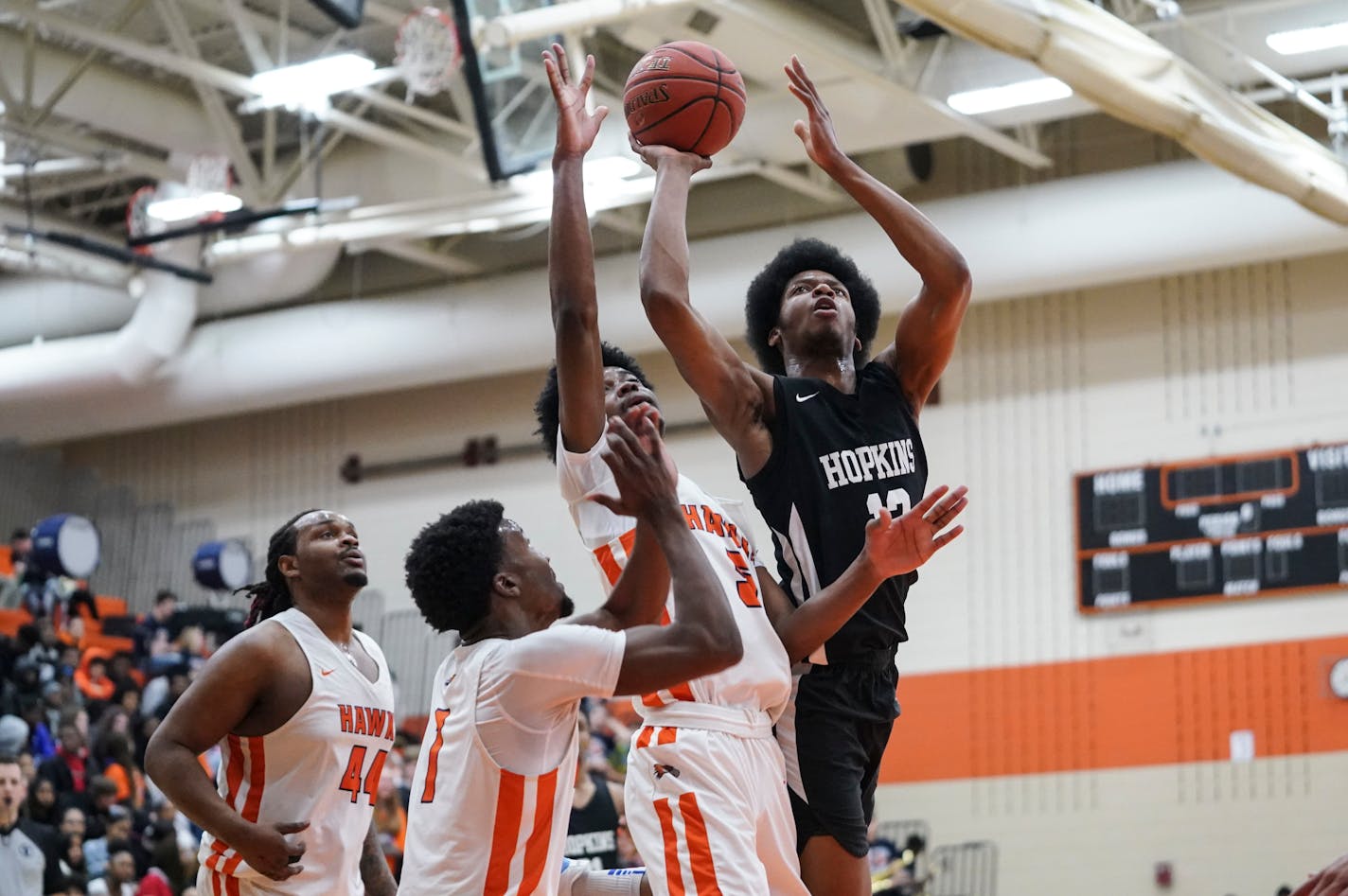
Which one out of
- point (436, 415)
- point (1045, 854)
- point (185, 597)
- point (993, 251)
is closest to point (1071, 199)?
point (993, 251)

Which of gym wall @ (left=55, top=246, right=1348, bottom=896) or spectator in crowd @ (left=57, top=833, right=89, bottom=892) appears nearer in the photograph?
spectator in crowd @ (left=57, top=833, right=89, bottom=892)

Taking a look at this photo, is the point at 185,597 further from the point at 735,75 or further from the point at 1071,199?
the point at 735,75

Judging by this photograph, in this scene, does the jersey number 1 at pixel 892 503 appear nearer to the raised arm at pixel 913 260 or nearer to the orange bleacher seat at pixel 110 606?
the raised arm at pixel 913 260

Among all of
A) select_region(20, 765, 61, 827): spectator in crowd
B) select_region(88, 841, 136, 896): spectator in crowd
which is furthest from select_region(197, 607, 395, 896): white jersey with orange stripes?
select_region(20, 765, 61, 827): spectator in crowd

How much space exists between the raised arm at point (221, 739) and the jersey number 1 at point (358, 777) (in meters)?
0.21

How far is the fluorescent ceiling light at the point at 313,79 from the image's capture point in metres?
13.3

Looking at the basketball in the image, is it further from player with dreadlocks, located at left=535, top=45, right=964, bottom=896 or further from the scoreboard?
the scoreboard

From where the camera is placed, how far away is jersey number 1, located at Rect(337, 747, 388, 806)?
528 cm

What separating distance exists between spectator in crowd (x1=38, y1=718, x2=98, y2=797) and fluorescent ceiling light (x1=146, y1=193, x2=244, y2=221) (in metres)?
5.04

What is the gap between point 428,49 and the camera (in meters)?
12.9

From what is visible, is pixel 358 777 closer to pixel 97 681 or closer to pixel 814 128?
pixel 814 128

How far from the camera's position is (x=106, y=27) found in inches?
609

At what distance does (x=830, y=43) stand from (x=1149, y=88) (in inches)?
135

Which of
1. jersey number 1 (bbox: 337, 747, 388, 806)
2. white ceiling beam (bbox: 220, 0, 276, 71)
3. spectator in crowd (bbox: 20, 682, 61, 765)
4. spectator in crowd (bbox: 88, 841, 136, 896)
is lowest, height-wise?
spectator in crowd (bbox: 88, 841, 136, 896)
